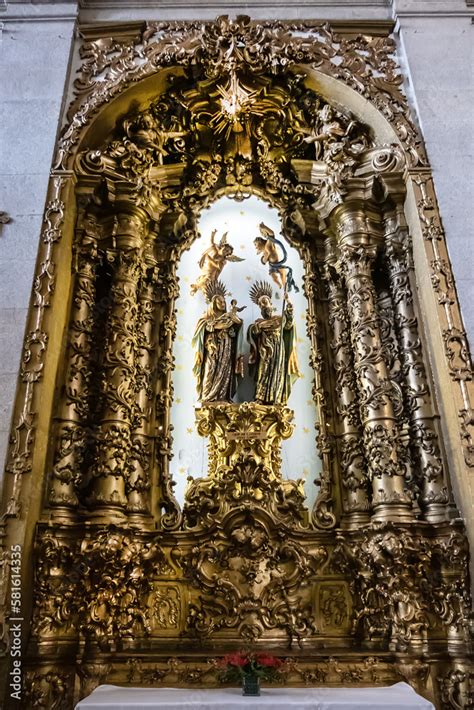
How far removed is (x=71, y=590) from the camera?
515cm

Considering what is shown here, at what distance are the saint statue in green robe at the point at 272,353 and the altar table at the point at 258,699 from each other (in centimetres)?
289

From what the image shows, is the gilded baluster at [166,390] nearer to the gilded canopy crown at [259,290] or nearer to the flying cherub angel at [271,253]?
the gilded canopy crown at [259,290]

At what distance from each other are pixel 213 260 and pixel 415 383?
3005 mm

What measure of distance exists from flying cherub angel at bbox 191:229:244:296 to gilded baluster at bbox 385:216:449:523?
79.3 inches

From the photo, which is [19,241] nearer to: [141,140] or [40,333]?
[40,333]

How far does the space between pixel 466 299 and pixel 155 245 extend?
12.8 feet

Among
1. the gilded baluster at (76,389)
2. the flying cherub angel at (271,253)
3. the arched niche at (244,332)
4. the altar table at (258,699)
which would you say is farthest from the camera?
the flying cherub angel at (271,253)

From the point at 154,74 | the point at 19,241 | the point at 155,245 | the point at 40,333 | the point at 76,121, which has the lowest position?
the point at 40,333

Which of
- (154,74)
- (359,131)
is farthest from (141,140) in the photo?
(359,131)

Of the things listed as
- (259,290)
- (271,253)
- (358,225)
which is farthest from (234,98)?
(259,290)

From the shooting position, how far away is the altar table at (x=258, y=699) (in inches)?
160

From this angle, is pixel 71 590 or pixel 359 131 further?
pixel 359 131

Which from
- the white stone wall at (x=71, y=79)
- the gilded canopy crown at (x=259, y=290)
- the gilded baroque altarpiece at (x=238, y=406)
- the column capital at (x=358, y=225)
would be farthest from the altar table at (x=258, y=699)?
the column capital at (x=358, y=225)

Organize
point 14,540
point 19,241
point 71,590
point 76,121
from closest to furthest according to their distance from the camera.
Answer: point 14,540 → point 71,590 → point 19,241 → point 76,121
